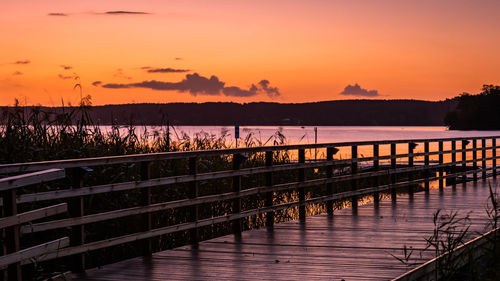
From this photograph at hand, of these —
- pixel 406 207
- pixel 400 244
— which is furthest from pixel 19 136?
pixel 406 207

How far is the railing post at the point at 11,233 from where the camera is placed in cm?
522

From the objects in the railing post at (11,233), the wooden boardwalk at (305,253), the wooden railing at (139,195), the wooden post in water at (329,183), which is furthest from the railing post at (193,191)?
the wooden post in water at (329,183)

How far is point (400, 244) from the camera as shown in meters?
8.79

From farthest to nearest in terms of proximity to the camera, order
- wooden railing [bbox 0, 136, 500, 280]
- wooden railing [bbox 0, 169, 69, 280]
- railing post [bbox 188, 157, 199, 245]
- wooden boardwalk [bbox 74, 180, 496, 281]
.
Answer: railing post [bbox 188, 157, 199, 245], wooden boardwalk [bbox 74, 180, 496, 281], wooden railing [bbox 0, 136, 500, 280], wooden railing [bbox 0, 169, 69, 280]

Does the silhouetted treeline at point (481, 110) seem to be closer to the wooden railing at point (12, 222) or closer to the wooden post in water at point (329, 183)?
the wooden post in water at point (329, 183)

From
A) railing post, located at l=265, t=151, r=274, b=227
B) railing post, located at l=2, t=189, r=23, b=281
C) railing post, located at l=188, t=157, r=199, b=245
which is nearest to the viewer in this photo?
railing post, located at l=2, t=189, r=23, b=281

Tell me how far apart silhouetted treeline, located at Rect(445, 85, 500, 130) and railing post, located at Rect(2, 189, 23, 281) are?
16873 cm

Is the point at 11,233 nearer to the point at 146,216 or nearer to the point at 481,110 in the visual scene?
the point at 146,216

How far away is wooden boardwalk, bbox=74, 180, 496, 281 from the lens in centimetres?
699

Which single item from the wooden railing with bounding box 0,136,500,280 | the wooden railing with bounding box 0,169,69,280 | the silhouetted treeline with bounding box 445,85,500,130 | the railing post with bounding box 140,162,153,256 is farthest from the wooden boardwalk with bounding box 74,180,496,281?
the silhouetted treeline with bounding box 445,85,500,130

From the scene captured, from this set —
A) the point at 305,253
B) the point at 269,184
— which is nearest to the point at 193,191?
the point at 305,253

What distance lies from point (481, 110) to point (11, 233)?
169957 mm

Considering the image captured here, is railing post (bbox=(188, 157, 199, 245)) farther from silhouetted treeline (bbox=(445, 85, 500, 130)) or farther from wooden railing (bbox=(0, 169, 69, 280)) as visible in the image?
silhouetted treeline (bbox=(445, 85, 500, 130))

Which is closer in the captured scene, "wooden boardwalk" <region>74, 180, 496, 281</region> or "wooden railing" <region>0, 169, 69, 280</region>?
"wooden railing" <region>0, 169, 69, 280</region>
